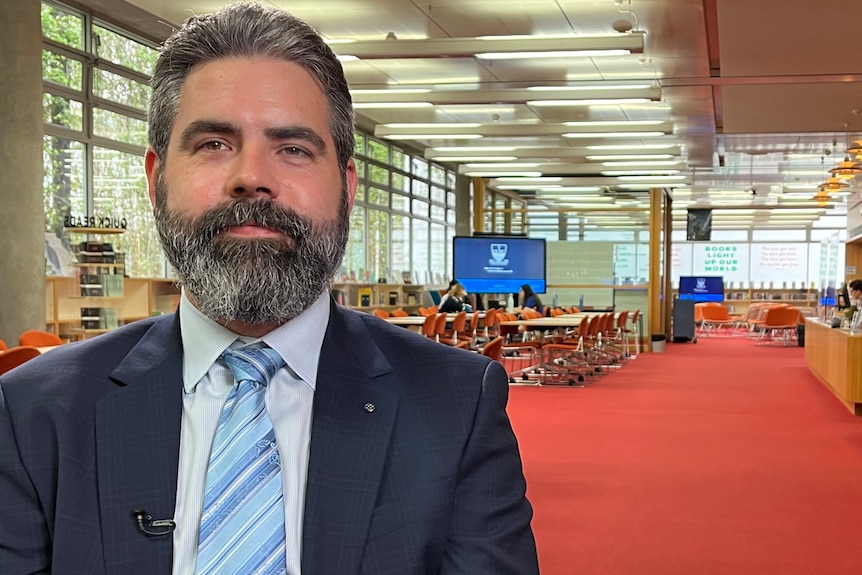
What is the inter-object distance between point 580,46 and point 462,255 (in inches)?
353

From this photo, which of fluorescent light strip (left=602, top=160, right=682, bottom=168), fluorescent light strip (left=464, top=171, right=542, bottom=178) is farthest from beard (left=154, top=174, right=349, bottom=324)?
fluorescent light strip (left=464, top=171, right=542, bottom=178)

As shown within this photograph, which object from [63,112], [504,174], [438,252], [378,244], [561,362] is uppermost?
[504,174]

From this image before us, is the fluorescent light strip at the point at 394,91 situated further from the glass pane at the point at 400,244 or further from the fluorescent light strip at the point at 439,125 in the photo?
the glass pane at the point at 400,244

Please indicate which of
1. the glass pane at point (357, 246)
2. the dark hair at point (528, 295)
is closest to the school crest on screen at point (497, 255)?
the dark hair at point (528, 295)

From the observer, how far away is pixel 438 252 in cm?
2041

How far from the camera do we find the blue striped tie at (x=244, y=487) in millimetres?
1182

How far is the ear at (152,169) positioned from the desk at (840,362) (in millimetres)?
9211

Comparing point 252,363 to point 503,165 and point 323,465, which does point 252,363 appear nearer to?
point 323,465

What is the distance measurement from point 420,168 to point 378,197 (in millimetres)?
2484

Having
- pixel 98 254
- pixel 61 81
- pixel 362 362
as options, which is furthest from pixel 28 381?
pixel 61 81

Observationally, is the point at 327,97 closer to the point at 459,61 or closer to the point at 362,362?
the point at 362,362

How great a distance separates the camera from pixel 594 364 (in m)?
15.4

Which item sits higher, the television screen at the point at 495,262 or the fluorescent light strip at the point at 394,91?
the fluorescent light strip at the point at 394,91

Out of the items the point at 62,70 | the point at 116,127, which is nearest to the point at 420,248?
the point at 116,127
